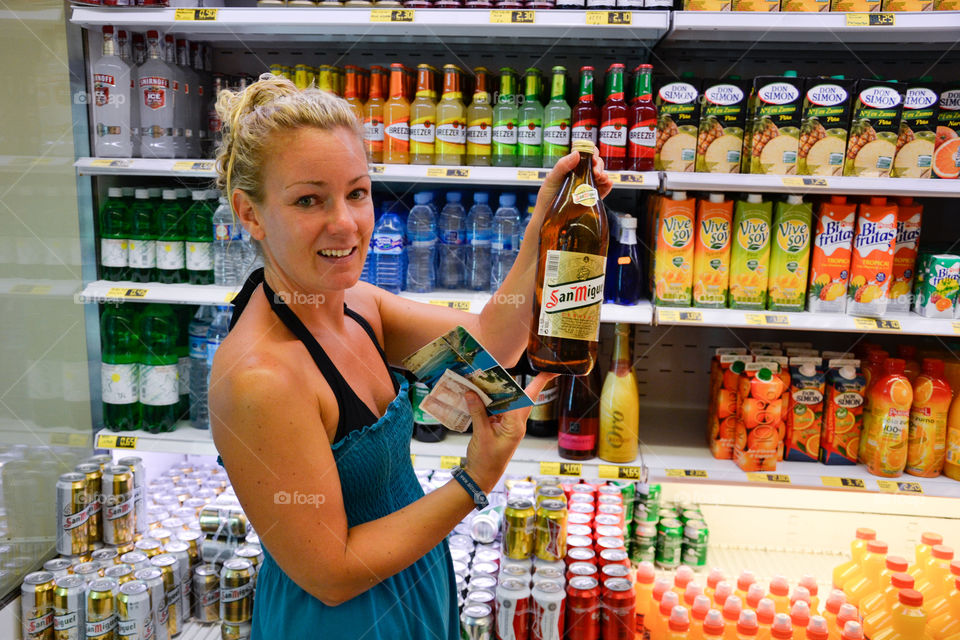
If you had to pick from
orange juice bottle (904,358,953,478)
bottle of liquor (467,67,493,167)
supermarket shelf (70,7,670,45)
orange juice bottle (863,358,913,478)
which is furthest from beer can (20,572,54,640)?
orange juice bottle (904,358,953,478)

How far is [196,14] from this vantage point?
2.31m

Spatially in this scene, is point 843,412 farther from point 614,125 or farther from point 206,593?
point 206,593

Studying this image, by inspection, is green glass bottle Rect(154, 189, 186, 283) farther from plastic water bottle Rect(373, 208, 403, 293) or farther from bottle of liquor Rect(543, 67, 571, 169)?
bottle of liquor Rect(543, 67, 571, 169)

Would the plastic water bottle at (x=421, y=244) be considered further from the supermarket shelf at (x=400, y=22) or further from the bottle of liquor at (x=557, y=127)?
the supermarket shelf at (x=400, y=22)

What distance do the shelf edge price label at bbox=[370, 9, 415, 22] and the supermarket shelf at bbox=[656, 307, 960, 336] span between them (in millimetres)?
1202

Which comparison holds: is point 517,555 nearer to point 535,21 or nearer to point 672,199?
point 672,199

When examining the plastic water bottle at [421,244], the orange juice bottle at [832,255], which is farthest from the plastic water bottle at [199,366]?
the orange juice bottle at [832,255]

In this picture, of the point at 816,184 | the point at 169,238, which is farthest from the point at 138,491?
the point at 816,184

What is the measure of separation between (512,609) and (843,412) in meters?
1.27

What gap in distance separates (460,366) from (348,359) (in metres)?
0.30

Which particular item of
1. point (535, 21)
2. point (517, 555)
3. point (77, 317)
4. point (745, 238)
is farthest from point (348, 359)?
point (77, 317)

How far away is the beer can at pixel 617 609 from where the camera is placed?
2090 millimetres

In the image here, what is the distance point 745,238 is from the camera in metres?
2.37

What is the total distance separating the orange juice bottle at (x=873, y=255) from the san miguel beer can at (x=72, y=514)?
2628 mm
